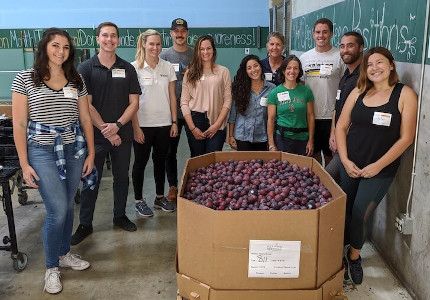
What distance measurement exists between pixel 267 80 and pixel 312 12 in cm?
193

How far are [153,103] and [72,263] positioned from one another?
4.26 feet

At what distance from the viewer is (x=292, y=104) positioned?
2914 mm

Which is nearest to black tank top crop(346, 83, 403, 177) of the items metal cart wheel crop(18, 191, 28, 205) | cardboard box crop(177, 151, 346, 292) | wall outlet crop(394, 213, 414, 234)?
wall outlet crop(394, 213, 414, 234)

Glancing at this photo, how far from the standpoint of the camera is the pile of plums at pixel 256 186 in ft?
6.49

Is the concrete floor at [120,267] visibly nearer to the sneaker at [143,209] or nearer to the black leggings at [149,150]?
the sneaker at [143,209]

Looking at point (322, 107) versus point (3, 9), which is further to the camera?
point (3, 9)

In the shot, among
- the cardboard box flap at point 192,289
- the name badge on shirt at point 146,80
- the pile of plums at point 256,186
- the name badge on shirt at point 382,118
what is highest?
the name badge on shirt at point 146,80

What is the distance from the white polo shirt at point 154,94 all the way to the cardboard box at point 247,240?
142cm

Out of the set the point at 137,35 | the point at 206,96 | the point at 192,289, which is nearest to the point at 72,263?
the point at 192,289

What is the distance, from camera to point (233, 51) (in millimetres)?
7516

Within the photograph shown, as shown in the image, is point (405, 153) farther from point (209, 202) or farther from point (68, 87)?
point (68, 87)

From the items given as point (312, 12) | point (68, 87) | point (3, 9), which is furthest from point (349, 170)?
point (3, 9)

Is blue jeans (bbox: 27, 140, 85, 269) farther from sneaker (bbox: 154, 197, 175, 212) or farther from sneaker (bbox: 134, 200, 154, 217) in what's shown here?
sneaker (bbox: 154, 197, 175, 212)

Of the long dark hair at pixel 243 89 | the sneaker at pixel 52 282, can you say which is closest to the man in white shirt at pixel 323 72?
the long dark hair at pixel 243 89
